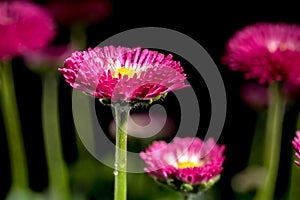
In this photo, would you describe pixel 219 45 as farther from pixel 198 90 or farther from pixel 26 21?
pixel 26 21

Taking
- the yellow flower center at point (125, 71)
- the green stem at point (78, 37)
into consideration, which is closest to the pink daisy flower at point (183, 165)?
the yellow flower center at point (125, 71)

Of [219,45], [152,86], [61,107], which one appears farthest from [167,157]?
[61,107]

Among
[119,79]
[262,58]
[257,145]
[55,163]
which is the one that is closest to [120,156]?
[119,79]

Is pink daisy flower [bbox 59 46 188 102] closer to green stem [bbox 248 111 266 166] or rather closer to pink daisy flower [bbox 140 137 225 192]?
pink daisy flower [bbox 140 137 225 192]

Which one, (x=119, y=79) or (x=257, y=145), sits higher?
(x=119, y=79)

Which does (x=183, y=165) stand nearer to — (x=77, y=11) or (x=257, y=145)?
(x=257, y=145)

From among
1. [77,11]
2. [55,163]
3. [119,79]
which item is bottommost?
[55,163]

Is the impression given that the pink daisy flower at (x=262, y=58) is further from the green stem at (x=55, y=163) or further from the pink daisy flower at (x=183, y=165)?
the green stem at (x=55, y=163)

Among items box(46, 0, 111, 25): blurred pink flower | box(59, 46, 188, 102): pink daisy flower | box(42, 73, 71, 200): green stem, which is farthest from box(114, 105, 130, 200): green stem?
box(46, 0, 111, 25): blurred pink flower
